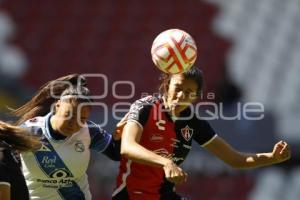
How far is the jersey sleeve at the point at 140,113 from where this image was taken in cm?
506

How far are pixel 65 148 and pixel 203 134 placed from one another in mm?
958

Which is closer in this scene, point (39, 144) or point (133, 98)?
point (39, 144)

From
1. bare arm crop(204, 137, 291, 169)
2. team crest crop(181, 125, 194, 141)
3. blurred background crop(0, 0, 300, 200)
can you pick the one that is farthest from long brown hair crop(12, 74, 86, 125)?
blurred background crop(0, 0, 300, 200)

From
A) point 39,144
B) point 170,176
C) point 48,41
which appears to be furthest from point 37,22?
point 170,176

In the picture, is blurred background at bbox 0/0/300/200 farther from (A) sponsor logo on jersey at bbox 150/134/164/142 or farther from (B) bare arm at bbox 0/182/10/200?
(B) bare arm at bbox 0/182/10/200

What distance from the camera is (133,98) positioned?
37.6 feet

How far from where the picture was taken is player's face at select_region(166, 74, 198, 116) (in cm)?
507

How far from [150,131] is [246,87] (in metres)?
6.62

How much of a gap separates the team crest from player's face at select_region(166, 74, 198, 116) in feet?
0.58

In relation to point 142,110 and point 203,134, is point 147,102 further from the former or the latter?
point 203,134

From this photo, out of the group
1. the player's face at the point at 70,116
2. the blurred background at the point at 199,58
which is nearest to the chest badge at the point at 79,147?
the player's face at the point at 70,116

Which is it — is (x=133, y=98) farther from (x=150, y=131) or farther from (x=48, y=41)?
(x=150, y=131)

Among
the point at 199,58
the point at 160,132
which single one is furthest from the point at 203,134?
the point at 199,58

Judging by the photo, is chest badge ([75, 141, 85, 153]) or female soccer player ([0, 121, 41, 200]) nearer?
female soccer player ([0, 121, 41, 200])
